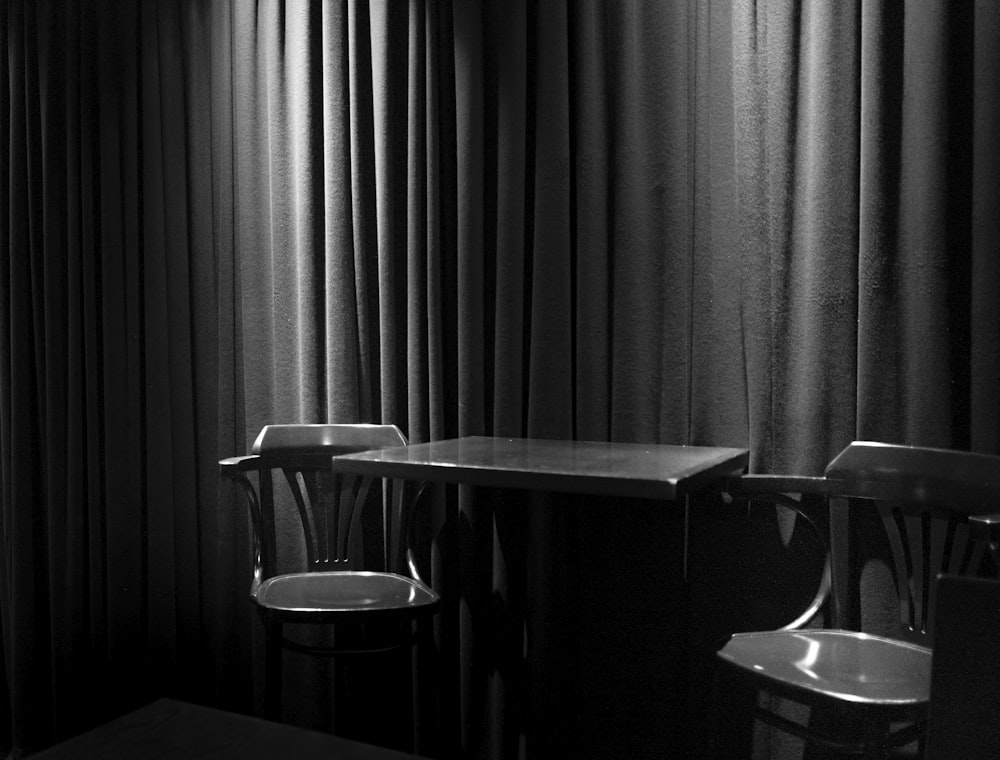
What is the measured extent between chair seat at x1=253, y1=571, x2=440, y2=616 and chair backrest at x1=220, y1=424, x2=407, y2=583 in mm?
121

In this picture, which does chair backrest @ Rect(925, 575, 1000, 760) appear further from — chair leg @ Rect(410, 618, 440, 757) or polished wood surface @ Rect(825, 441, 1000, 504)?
chair leg @ Rect(410, 618, 440, 757)

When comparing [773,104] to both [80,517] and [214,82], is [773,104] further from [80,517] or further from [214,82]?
[80,517]

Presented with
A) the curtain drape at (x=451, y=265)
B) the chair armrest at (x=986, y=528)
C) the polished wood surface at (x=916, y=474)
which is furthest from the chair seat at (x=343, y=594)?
the chair armrest at (x=986, y=528)

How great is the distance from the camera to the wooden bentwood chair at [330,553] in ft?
6.43

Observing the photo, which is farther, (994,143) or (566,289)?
(566,289)

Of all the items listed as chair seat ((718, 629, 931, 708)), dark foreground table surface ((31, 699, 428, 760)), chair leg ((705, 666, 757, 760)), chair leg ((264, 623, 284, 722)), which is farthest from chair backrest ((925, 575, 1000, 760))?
chair leg ((264, 623, 284, 722))

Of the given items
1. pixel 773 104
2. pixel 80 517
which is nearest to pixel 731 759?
pixel 773 104

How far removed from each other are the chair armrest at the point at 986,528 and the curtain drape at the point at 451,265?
1.02 ft

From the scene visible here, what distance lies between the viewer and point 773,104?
6.68 feet

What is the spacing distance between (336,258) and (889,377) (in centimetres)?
148

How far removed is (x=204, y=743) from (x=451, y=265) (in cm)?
145

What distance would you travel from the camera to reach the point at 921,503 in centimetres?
176

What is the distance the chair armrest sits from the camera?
1.53 metres

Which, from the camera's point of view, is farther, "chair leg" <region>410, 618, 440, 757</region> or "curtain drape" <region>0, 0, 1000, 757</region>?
"chair leg" <region>410, 618, 440, 757</region>
